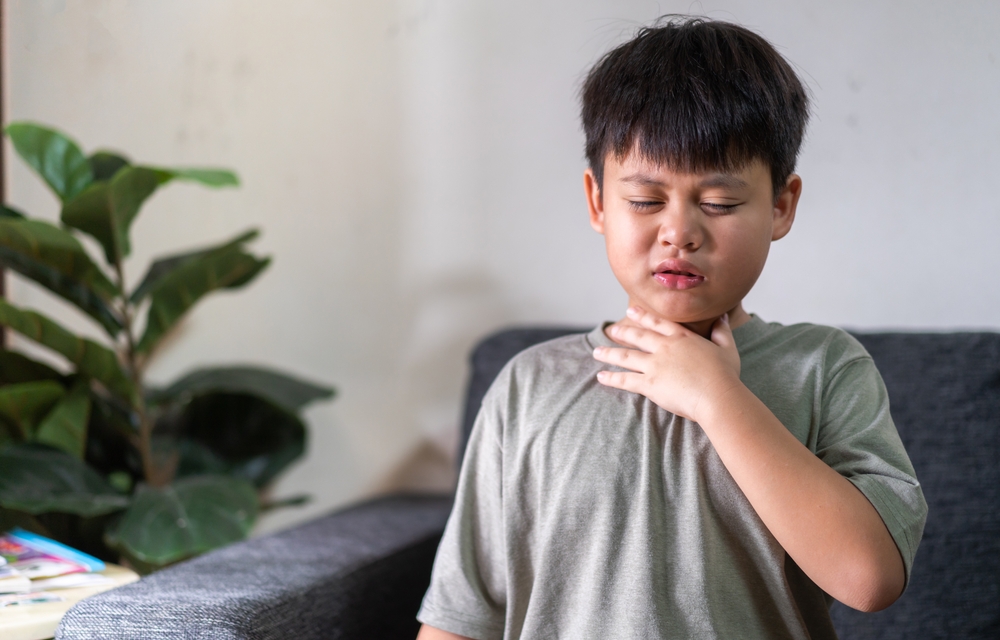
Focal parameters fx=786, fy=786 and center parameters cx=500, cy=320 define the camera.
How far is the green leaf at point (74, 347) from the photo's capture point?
1123mm

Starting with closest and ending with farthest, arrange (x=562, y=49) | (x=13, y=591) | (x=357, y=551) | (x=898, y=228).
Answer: (x=13, y=591) < (x=357, y=551) < (x=898, y=228) < (x=562, y=49)

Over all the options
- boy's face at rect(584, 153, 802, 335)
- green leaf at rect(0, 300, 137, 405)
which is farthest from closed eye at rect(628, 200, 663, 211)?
green leaf at rect(0, 300, 137, 405)

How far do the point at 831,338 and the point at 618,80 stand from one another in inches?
11.8

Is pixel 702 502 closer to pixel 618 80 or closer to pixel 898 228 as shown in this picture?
pixel 618 80

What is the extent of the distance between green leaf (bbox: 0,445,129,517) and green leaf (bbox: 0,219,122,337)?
0.76ft

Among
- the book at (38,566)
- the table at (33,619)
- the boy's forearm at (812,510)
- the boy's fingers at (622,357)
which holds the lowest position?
the book at (38,566)

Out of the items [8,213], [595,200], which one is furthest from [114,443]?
[595,200]

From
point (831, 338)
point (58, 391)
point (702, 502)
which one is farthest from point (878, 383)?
point (58, 391)

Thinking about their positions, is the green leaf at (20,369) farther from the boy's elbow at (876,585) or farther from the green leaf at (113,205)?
the boy's elbow at (876,585)

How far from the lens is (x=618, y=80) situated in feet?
2.22

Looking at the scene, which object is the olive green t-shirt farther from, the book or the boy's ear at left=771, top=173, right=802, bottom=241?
the book

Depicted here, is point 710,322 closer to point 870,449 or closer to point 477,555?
point 870,449

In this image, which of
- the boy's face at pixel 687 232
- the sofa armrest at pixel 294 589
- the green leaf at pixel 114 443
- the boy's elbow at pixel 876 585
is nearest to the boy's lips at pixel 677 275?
the boy's face at pixel 687 232

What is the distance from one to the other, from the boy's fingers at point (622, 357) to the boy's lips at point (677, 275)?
68mm
